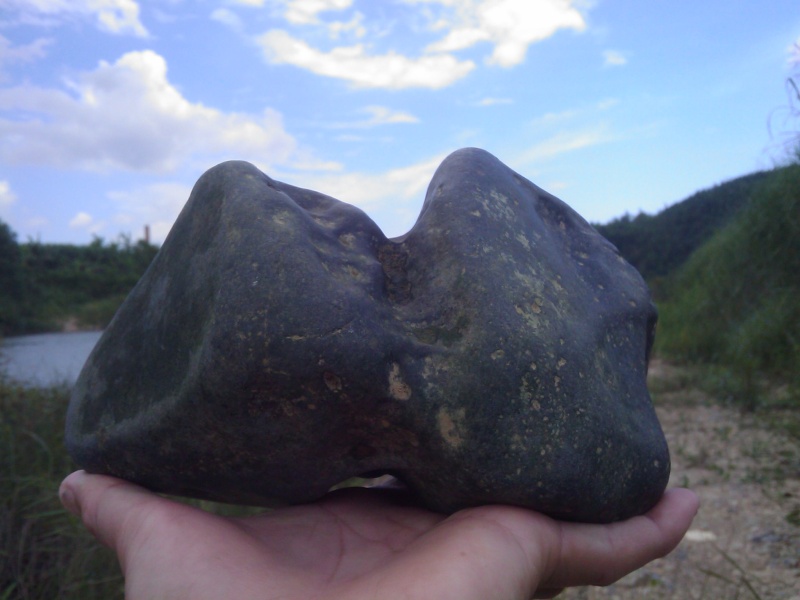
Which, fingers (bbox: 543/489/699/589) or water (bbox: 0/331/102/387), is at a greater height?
water (bbox: 0/331/102/387)

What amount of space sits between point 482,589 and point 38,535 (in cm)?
230

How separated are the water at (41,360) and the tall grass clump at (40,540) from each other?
1.88 ft

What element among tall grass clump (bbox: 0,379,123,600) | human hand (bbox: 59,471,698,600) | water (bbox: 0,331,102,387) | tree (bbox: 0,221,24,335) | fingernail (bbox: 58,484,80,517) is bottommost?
tall grass clump (bbox: 0,379,123,600)

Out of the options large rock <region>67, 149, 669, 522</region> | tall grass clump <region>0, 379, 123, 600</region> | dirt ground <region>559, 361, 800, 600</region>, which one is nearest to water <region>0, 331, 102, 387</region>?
tall grass clump <region>0, 379, 123, 600</region>

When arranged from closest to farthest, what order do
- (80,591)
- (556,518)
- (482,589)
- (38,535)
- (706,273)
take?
(482,589) < (556,518) < (80,591) < (38,535) < (706,273)

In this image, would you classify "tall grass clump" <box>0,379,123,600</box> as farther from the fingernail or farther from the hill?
the hill

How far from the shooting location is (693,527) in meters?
3.46

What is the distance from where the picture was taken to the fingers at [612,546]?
5.46 feet

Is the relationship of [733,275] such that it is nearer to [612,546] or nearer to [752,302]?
[752,302]

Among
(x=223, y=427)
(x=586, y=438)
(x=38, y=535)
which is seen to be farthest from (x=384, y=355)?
(x=38, y=535)

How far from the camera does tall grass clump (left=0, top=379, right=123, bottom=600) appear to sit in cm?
266

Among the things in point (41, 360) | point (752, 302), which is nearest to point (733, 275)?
point (752, 302)

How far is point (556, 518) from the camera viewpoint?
5.55 ft

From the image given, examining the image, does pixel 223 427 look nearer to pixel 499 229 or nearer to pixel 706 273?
pixel 499 229
